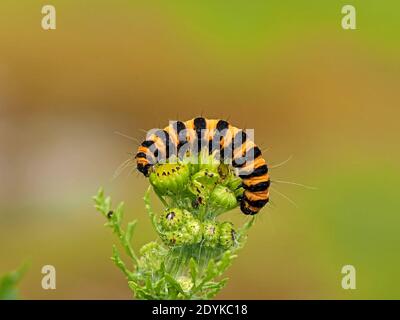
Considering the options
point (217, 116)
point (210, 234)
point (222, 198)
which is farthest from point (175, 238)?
point (217, 116)

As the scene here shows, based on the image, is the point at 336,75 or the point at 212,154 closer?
the point at 212,154

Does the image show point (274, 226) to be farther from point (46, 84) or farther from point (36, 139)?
point (46, 84)

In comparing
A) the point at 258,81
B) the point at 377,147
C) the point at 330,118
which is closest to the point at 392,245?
the point at 377,147

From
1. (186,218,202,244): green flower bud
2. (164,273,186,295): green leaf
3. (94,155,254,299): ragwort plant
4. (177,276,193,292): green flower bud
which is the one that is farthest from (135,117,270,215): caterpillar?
(164,273,186,295): green leaf

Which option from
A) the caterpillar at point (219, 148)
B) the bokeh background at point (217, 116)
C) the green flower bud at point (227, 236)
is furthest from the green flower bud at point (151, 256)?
the bokeh background at point (217, 116)

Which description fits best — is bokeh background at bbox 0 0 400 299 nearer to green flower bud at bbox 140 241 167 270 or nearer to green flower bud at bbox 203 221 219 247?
green flower bud at bbox 140 241 167 270

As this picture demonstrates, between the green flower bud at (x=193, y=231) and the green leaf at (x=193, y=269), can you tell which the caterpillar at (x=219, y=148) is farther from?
the green leaf at (x=193, y=269)

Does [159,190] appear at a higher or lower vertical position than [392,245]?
lower
